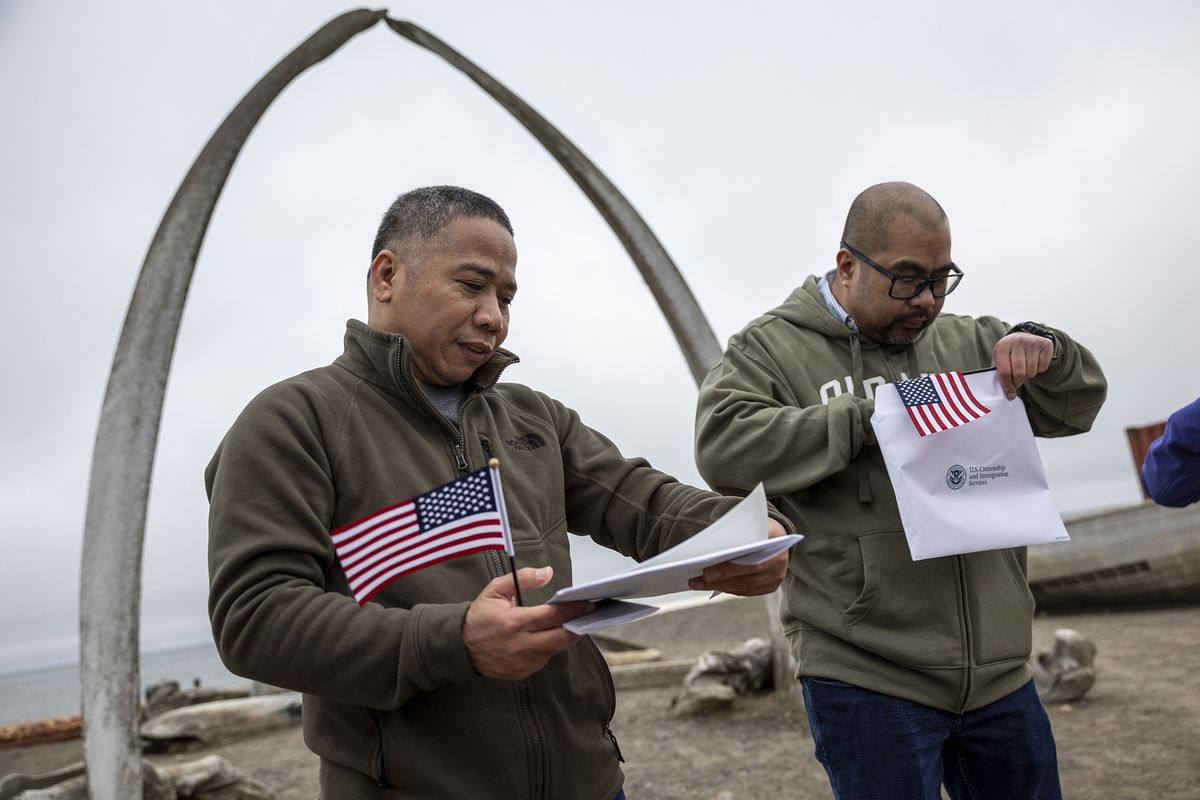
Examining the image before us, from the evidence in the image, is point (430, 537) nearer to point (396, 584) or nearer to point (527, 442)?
point (396, 584)

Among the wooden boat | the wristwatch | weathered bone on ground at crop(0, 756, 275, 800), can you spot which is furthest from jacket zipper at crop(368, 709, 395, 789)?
the wooden boat

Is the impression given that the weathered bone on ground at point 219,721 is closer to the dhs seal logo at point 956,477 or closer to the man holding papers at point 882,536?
the man holding papers at point 882,536

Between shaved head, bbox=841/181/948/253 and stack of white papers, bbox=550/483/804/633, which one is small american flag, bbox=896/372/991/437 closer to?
shaved head, bbox=841/181/948/253

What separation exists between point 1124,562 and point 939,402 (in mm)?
6198

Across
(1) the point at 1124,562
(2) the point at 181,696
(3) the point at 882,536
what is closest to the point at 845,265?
(3) the point at 882,536

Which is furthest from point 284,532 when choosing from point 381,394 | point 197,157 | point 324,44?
point 324,44

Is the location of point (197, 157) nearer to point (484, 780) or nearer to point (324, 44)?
point (324, 44)

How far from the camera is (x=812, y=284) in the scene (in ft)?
8.38

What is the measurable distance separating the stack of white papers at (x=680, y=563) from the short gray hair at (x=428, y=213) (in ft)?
2.54

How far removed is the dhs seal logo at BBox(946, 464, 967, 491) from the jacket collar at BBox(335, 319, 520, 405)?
1.09m

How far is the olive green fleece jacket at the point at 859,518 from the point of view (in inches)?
80.5

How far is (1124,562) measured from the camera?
23.4ft

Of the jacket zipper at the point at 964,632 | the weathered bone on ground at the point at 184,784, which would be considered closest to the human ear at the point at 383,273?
the jacket zipper at the point at 964,632

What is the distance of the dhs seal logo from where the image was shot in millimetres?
2107
